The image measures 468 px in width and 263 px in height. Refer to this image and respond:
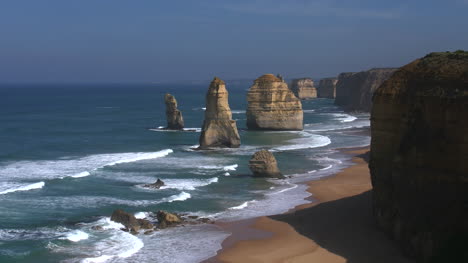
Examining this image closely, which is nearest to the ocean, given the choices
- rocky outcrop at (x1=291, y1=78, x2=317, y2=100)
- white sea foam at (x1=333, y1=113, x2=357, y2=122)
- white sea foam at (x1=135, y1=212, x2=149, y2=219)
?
white sea foam at (x1=135, y1=212, x2=149, y2=219)

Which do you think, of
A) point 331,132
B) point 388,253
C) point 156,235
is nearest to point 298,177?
point 156,235

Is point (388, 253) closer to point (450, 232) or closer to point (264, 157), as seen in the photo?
point (450, 232)

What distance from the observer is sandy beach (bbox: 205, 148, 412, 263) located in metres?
26.7

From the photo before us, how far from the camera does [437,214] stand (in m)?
22.7

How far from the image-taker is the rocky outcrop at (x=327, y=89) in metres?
175

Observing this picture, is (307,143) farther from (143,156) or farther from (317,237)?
(317,237)

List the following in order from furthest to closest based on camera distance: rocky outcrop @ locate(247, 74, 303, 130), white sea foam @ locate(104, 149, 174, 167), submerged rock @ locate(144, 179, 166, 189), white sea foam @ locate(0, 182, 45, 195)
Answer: rocky outcrop @ locate(247, 74, 303, 130) → white sea foam @ locate(104, 149, 174, 167) → submerged rock @ locate(144, 179, 166, 189) → white sea foam @ locate(0, 182, 45, 195)

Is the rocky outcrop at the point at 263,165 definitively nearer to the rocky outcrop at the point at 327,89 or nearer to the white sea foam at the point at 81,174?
the white sea foam at the point at 81,174

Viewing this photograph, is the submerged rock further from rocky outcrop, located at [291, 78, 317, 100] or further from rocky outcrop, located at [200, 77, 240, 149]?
rocky outcrop, located at [291, 78, 317, 100]

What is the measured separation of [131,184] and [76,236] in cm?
1350

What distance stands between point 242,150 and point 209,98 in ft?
20.0

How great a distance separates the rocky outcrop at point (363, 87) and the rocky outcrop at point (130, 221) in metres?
84.0

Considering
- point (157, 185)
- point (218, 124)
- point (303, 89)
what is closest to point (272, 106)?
point (218, 124)

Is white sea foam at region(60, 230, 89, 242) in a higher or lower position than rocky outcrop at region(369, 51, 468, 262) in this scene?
lower
